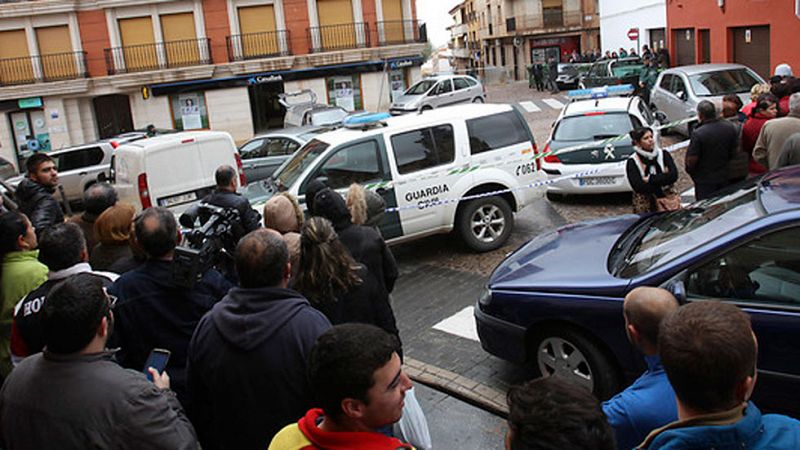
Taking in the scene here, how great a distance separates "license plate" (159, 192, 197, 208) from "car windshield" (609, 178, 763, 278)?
25.4 feet

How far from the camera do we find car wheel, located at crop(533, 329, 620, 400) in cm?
454

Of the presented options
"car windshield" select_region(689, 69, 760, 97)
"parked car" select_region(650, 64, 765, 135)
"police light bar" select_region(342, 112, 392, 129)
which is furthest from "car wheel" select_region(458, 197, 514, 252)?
"car windshield" select_region(689, 69, 760, 97)

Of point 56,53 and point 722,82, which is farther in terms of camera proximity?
point 56,53

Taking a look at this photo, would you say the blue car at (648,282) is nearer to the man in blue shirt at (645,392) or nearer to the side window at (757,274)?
the side window at (757,274)

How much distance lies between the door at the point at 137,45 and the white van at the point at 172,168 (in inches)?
805

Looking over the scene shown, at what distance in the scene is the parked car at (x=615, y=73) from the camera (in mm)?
24016

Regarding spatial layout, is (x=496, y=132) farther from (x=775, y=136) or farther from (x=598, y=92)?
(x=598, y=92)

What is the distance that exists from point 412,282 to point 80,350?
5.58m

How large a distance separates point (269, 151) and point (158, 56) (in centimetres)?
1849

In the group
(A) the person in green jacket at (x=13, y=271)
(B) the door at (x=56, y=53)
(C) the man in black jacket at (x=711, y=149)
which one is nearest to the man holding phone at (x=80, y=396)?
(A) the person in green jacket at (x=13, y=271)

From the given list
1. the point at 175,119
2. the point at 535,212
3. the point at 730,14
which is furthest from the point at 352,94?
the point at 535,212

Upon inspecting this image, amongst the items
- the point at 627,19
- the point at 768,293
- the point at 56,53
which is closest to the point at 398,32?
the point at 627,19

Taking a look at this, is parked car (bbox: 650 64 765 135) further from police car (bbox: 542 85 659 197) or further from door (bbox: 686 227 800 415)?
door (bbox: 686 227 800 415)

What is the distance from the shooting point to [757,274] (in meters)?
4.07
